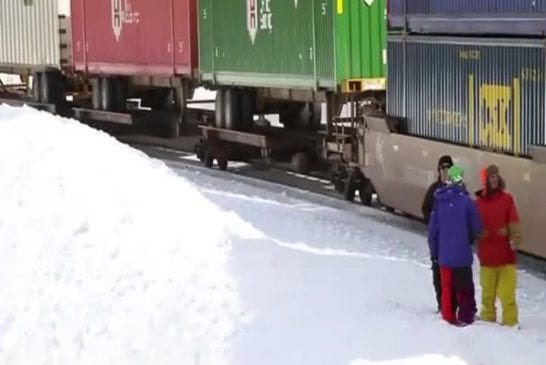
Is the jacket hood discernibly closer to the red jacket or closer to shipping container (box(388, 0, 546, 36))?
the red jacket

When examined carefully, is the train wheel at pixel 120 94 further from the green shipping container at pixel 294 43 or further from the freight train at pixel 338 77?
the green shipping container at pixel 294 43

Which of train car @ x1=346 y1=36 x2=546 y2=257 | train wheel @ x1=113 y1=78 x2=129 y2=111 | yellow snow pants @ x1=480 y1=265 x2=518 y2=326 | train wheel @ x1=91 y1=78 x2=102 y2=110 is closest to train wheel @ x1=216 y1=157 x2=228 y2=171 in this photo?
train car @ x1=346 y1=36 x2=546 y2=257

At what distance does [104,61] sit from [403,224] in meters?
10.9

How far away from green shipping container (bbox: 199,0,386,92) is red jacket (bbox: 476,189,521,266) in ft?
26.0

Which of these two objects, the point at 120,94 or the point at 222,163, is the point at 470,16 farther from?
the point at 120,94

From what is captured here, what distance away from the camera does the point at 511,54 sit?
13.4m

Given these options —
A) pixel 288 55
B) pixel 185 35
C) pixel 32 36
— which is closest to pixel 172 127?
pixel 185 35

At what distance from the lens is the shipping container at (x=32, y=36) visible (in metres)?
26.5

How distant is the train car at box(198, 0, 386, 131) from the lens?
17.5 meters

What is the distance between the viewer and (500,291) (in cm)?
971

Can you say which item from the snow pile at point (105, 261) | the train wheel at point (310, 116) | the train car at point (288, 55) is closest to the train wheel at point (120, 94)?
the train car at point (288, 55)

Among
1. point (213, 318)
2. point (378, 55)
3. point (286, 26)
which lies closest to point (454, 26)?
point (378, 55)

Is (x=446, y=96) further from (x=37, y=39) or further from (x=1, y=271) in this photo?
(x=37, y=39)

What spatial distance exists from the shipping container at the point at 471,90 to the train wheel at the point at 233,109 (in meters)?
5.09
